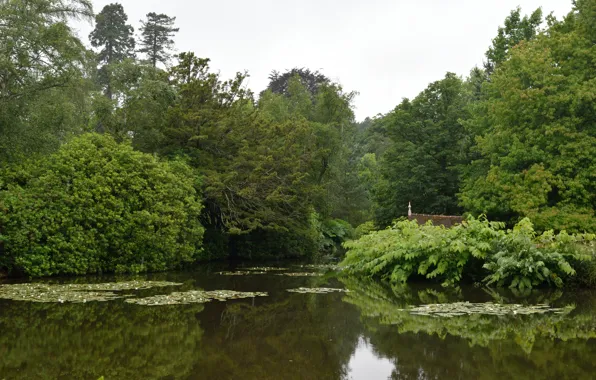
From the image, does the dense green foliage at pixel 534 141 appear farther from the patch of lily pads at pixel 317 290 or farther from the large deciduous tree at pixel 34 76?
the large deciduous tree at pixel 34 76

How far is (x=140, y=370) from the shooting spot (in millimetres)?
6379

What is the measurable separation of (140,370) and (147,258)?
1328 cm

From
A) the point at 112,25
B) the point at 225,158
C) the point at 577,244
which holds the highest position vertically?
the point at 112,25

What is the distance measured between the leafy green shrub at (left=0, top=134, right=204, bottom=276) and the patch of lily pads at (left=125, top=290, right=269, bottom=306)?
5.50 m

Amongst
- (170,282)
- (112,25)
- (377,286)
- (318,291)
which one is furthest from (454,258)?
(112,25)

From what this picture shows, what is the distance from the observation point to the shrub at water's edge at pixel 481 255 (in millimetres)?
13906

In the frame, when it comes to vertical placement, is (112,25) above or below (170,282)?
above

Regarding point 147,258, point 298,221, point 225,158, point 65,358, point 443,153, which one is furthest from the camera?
point 443,153

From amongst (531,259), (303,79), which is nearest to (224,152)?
(531,259)

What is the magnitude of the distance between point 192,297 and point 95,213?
658 cm

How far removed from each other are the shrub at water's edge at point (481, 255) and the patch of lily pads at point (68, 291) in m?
6.37

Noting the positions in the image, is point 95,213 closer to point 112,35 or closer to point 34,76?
point 34,76

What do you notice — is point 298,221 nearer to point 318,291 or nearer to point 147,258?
point 147,258

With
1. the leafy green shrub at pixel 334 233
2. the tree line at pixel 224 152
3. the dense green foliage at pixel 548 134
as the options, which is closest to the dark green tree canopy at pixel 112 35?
the tree line at pixel 224 152
